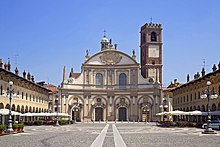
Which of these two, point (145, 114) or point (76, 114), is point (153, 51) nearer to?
point (145, 114)

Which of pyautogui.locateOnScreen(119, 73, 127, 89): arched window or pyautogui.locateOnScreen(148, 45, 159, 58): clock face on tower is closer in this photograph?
pyautogui.locateOnScreen(119, 73, 127, 89): arched window

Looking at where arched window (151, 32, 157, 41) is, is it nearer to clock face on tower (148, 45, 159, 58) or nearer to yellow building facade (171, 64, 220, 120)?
clock face on tower (148, 45, 159, 58)

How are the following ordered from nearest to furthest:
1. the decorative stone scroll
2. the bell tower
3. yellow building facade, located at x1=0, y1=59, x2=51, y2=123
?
yellow building facade, located at x1=0, y1=59, x2=51, y2=123
the decorative stone scroll
the bell tower

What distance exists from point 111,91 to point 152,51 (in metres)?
14.3

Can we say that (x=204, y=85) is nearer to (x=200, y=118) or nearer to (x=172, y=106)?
(x=200, y=118)

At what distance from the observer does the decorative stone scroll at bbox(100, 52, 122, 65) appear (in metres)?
90.5

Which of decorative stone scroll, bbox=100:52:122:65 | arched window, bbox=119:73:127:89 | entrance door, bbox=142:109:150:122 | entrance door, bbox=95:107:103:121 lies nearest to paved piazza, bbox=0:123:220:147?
entrance door, bbox=142:109:150:122

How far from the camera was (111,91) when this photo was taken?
292 feet

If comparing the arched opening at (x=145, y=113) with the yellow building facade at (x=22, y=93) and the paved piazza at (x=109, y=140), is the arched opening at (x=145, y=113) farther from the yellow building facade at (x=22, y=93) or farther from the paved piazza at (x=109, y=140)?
the paved piazza at (x=109, y=140)

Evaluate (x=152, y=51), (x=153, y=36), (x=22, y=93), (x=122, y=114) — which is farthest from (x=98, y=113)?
(x=22, y=93)

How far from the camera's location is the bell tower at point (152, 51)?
92.1 meters

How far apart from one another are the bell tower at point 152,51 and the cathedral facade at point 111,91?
491 mm

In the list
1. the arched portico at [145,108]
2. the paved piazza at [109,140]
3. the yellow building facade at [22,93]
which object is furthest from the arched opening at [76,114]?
the paved piazza at [109,140]

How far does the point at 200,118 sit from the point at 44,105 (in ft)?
117
